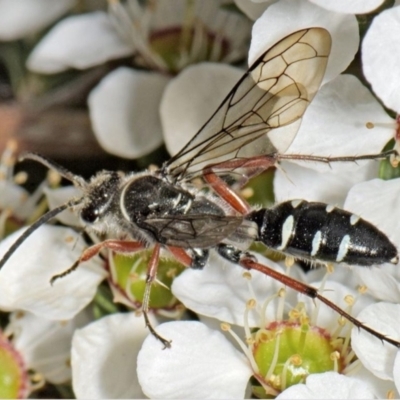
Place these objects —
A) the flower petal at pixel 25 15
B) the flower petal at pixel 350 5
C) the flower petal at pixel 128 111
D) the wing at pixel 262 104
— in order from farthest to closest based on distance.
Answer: the flower petal at pixel 25 15
the flower petal at pixel 128 111
the wing at pixel 262 104
the flower petal at pixel 350 5

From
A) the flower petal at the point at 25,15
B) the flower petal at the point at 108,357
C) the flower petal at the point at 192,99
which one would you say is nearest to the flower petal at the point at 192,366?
the flower petal at the point at 108,357

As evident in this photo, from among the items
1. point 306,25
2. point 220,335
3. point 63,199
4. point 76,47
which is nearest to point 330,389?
point 220,335

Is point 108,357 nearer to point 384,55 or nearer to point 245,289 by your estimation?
point 245,289

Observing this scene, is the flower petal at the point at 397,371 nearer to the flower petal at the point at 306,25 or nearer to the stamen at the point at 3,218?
the flower petal at the point at 306,25

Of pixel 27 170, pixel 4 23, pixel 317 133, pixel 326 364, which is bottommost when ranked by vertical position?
pixel 27 170

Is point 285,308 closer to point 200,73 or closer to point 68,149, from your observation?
point 200,73

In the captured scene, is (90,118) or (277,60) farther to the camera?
(90,118)

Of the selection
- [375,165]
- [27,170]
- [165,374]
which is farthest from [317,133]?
[27,170]
